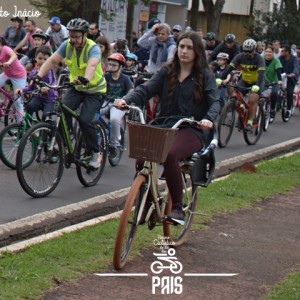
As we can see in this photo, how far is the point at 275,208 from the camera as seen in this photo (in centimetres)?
1022

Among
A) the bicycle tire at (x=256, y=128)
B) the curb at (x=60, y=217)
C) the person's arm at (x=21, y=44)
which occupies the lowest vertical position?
the bicycle tire at (x=256, y=128)

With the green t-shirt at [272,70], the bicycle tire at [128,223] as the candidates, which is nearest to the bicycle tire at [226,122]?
the green t-shirt at [272,70]

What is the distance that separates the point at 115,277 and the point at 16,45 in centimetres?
1599

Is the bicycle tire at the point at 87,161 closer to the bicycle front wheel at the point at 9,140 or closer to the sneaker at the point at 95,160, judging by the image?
the sneaker at the point at 95,160

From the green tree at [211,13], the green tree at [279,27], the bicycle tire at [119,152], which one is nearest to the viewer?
the bicycle tire at [119,152]

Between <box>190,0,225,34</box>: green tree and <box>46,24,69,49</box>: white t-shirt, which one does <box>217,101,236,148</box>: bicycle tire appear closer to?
<box>46,24,69,49</box>: white t-shirt

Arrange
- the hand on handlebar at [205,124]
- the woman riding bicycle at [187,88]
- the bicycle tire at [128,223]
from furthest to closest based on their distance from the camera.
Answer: the woman riding bicycle at [187,88], the hand on handlebar at [205,124], the bicycle tire at [128,223]

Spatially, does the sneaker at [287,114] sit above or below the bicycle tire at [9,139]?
below

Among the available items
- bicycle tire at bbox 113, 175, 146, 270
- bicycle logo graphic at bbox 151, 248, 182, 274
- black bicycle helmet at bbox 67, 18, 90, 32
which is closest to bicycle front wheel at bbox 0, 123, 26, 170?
black bicycle helmet at bbox 67, 18, 90, 32

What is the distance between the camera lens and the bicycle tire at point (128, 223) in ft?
21.5

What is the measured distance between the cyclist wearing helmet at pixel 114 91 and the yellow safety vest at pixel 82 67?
1611 mm

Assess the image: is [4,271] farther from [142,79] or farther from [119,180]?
[142,79]

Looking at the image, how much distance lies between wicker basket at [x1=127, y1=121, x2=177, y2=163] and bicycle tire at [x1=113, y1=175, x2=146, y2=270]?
234 millimetres

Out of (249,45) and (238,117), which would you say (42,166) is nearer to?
(238,117)
